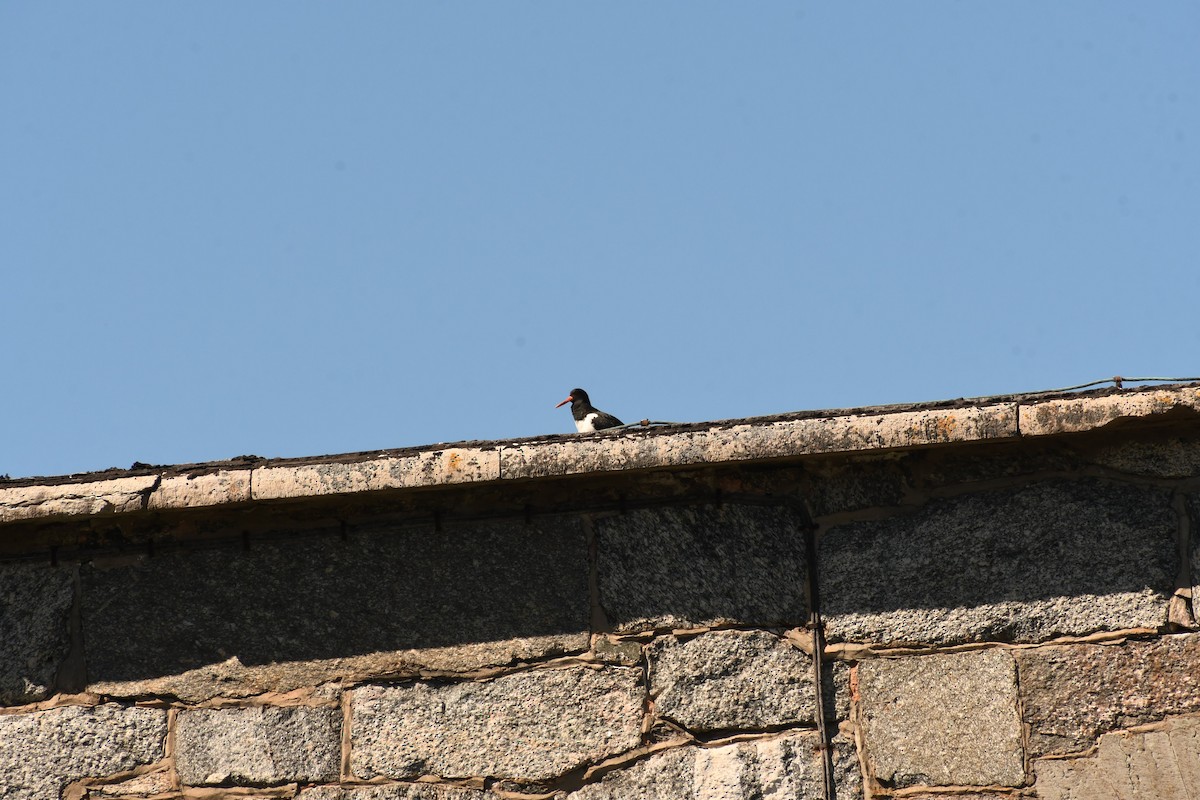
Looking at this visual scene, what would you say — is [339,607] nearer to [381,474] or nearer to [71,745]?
[381,474]

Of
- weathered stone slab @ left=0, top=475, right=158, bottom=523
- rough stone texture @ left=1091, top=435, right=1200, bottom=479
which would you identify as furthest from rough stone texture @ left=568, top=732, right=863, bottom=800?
weathered stone slab @ left=0, top=475, right=158, bottom=523

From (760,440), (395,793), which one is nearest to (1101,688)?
(760,440)

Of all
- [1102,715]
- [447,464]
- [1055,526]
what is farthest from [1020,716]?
[447,464]

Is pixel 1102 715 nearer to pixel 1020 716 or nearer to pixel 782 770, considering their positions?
pixel 1020 716

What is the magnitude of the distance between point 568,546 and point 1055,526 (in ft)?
4.32

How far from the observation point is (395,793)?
4.04 m

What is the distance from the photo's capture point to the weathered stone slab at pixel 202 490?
4152mm

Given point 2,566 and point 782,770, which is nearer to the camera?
point 782,770

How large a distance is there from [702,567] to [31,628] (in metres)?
1.99

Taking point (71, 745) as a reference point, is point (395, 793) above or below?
below

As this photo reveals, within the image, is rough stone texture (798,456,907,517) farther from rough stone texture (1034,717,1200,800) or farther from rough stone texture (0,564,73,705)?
rough stone texture (0,564,73,705)

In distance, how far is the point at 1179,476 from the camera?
12.7 ft

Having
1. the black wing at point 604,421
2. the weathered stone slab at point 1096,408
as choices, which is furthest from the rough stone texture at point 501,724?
the black wing at point 604,421

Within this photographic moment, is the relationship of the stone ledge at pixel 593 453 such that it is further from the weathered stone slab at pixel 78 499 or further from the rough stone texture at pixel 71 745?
the rough stone texture at pixel 71 745
